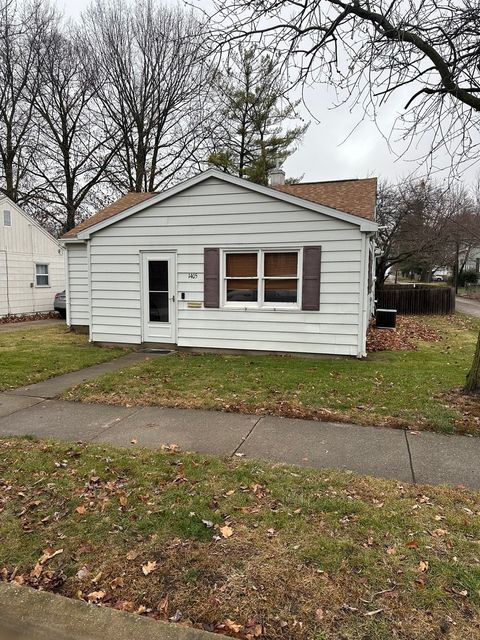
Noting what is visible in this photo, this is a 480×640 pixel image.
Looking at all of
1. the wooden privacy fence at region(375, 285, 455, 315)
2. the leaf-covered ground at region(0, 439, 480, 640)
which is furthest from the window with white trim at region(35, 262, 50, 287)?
the leaf-covered ground at region(0, 439, 480, 640)

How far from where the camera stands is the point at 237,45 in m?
5.14

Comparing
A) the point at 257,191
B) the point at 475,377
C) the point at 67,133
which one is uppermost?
the point at 67,133

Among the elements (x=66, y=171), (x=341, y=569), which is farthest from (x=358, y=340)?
(x=66, y=171)

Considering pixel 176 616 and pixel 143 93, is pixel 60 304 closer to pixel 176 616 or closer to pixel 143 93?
pixel 143 93

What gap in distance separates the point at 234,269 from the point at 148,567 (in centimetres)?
739

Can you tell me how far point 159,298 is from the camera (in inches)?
394

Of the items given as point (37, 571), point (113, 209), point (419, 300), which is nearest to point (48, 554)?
point (37, 571)

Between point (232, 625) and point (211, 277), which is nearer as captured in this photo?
point (232, 625)

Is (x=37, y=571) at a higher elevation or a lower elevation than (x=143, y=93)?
lower

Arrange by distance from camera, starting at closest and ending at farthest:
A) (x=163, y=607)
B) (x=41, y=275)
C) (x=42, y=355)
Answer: (x=163, y=607) < (x=42, y=355) < (x=41, y=275)

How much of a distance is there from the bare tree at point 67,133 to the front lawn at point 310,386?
18.0 meters

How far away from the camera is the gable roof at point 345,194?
30.1ft

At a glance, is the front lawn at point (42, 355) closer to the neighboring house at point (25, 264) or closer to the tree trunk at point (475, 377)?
the neighboring house at point (25, 264)

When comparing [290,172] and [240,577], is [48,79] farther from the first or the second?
[240,577]
